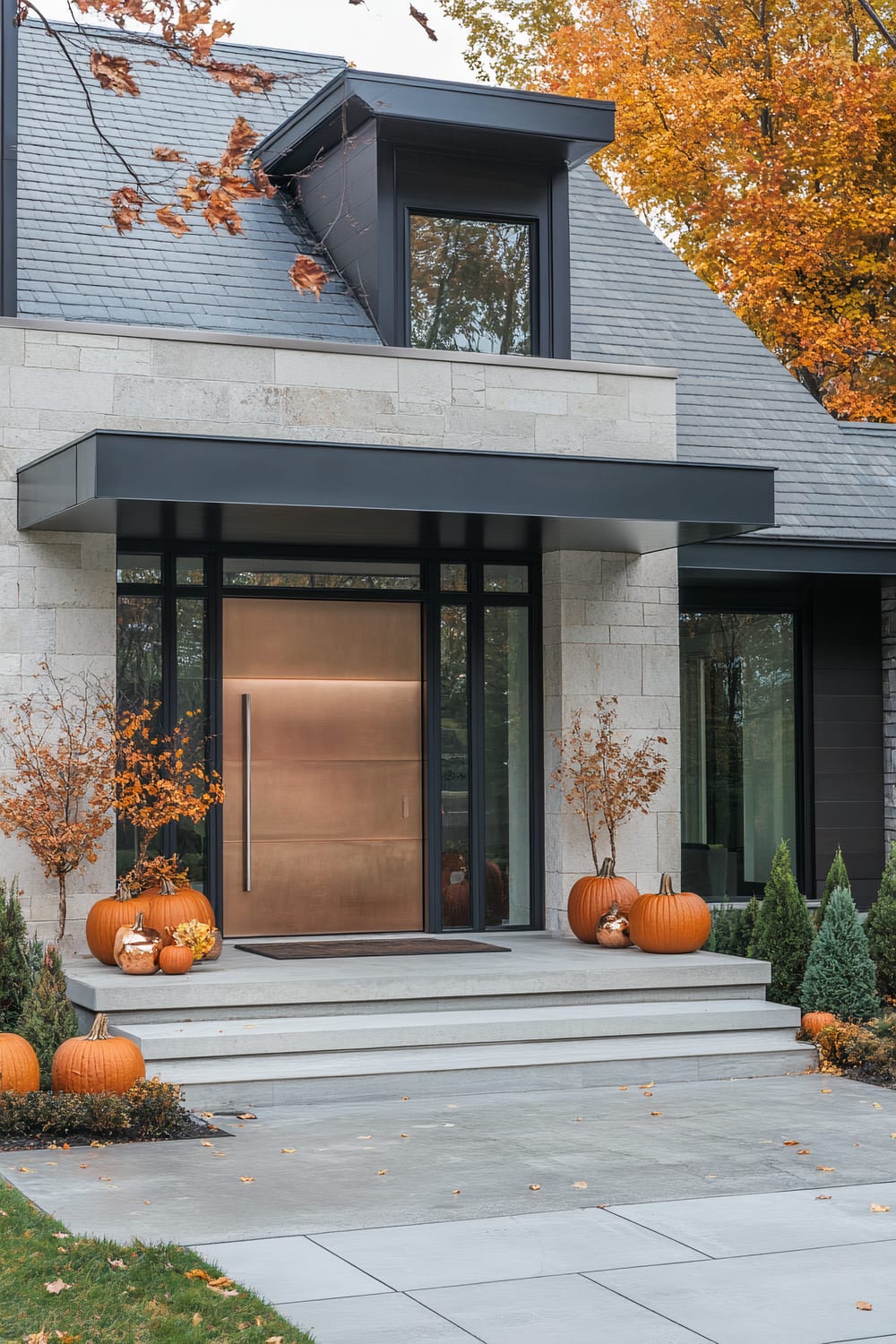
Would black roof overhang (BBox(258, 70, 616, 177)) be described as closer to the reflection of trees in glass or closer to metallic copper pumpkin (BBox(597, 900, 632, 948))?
the reflection of trees in glass

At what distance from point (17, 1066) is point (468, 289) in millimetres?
7299

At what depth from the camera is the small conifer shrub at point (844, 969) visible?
962 centimetres

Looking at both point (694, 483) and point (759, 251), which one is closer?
point (694, 483)

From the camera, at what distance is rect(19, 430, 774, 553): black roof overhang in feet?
30.0

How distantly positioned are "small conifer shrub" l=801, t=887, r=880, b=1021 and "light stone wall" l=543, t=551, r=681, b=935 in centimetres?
233

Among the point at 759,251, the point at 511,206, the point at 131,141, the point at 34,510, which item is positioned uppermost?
the point at 759,251

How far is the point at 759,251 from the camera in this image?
21.9 m

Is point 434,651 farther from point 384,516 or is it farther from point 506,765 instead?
point 384,516

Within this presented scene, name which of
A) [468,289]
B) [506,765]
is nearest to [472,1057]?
[506,765]

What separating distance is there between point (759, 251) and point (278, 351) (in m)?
12.6

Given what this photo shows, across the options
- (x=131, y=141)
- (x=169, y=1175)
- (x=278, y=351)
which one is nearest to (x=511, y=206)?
(x=278, y=351)

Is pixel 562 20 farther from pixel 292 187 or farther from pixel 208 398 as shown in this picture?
pixel 208 398

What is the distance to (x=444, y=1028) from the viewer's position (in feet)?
29.6

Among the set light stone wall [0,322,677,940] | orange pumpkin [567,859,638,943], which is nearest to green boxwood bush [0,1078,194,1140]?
light stone wall [0,322,677,940]
